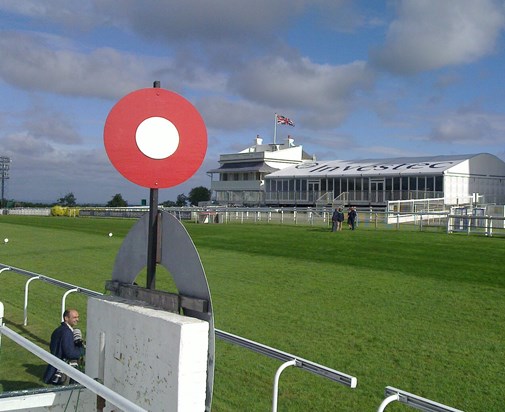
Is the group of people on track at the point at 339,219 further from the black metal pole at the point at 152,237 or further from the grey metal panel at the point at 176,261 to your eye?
the black metal pole at the point at 152,237

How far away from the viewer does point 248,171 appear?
62.1m

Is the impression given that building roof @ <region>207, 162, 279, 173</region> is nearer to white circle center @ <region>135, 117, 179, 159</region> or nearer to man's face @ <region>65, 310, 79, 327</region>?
man's face @ <region>65, 310, 79, 327</region>

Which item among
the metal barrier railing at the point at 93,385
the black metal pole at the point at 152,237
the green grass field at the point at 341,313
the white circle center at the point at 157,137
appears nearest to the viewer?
the metal barrier railing at the point at 93,385

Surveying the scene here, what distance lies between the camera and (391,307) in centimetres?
1104

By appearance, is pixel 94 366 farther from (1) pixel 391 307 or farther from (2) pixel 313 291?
(2) pixel 313 291

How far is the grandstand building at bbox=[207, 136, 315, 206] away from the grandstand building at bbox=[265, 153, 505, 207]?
3.88 m

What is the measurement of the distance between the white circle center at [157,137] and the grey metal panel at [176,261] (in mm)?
414

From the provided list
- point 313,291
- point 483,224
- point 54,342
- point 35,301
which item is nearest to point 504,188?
point 483,224

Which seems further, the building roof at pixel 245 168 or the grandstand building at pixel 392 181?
the building roof at pixel 245 168

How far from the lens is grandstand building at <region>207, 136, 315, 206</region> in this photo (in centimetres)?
6029

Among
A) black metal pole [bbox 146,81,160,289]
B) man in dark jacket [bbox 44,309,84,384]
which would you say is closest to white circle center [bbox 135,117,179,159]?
black metal pole [bbox 146,81,160,289]

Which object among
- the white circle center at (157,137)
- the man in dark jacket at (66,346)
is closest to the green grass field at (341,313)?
the man in dark jacket at (66,346)

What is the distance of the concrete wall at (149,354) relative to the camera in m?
3.22

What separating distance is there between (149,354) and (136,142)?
A: 4.25ft
